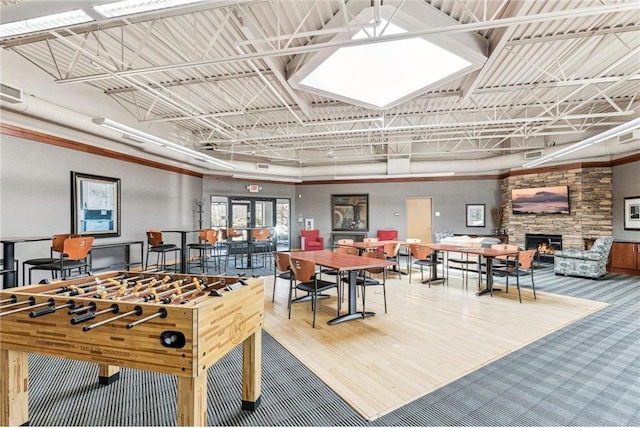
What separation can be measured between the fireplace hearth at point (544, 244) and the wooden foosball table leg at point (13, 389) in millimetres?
10667

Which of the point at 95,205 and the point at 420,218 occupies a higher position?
the point at 95,205

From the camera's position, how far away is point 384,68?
4.75m

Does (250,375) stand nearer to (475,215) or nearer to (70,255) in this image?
(70,255)

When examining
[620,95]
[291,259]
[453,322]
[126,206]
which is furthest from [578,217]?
[126,206]

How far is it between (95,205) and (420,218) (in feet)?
32.7

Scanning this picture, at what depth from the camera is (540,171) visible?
937 cm

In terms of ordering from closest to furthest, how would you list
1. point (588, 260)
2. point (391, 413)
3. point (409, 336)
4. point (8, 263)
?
point (391, 413) → point (409, 336) → point (8, 263) → point (588, 260)

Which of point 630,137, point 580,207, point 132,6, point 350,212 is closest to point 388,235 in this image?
point 350,212

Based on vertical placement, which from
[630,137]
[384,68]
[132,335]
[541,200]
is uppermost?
[384,68]

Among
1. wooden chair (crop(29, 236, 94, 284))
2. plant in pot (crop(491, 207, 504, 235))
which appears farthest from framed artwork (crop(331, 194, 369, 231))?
wooden chair (crop(29, 236, 94, 284))

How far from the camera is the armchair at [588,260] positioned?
6.71 meters

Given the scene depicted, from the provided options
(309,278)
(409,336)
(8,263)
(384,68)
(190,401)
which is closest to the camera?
(190,401)

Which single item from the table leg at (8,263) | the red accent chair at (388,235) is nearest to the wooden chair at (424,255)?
the red accent chair at (388,235)

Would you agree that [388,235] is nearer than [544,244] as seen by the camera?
No
